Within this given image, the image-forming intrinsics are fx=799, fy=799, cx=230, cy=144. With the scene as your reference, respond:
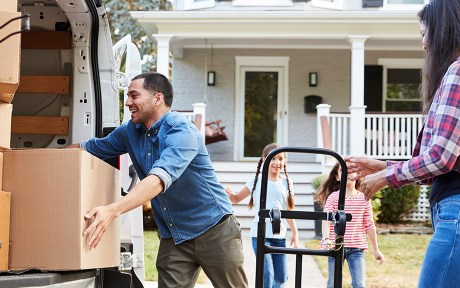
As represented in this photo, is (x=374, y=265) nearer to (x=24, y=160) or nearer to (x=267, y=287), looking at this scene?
(x=267, y=287)

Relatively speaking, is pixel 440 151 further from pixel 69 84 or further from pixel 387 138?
pixel 387 138

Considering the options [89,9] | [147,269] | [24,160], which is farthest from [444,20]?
[147,269]

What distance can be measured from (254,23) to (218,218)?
37.2 feet

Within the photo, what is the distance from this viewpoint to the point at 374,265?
983 centimetres

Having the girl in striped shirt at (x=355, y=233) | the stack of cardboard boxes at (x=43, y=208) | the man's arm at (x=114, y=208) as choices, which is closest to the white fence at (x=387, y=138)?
the girl in striped shirt at (x=355, y=233)

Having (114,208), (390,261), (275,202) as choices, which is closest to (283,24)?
(390,261)

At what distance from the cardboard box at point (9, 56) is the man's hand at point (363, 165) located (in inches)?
54.3

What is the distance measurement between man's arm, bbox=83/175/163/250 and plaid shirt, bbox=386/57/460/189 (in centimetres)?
113

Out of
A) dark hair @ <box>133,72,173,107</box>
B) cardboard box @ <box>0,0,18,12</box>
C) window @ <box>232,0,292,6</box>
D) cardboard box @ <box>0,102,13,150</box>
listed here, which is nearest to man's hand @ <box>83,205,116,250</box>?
cardboard box @ <box>0,102,13,150</box>

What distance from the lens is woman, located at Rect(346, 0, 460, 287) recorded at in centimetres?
268

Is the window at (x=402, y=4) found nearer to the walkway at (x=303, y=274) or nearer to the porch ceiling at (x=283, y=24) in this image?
the porch ceiling at (x=283, y=24)

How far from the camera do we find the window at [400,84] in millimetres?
16781

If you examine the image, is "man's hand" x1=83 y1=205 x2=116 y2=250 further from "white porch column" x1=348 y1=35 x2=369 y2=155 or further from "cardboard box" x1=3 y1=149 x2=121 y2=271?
"white porch column" x1=348 y1=35 x2=369 y2=155

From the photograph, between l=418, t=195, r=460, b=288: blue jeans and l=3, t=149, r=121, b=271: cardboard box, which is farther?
l=3, t=149, r=121, b=271: cardboard box
